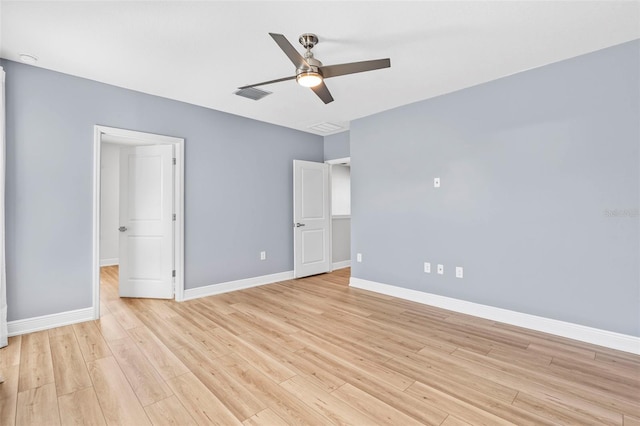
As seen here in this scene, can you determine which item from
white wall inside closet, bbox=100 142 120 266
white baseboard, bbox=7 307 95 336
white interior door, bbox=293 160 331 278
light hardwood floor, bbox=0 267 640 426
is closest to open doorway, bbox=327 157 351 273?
white interior door, bbox=293 160 331 278

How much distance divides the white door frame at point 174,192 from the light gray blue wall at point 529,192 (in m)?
2.84

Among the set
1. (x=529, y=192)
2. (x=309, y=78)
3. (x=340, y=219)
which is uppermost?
(x=309, y=78)

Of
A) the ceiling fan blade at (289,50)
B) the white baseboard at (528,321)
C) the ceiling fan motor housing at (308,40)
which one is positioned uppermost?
the ceiling fan motor housing at (308,40)

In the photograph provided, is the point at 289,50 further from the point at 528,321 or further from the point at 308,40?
the point at 528,321

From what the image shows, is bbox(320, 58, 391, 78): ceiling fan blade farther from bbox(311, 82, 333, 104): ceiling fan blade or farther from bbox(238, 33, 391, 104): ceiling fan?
bbox(311, 82, 333, 104): ceiling fan blade

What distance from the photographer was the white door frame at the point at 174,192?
10.8 feet

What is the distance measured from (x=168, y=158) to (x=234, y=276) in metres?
1.94

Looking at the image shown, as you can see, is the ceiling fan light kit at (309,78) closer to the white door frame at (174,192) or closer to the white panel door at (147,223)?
the white door frame at (174,192)

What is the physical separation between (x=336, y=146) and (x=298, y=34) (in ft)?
10.6

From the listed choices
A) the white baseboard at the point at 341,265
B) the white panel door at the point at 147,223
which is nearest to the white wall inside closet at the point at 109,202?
the white panel door at the point at 147,223

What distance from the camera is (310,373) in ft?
7.22

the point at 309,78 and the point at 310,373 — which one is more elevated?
the point at 309,78

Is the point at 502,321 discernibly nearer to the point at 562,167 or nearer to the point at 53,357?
the point at 562,167

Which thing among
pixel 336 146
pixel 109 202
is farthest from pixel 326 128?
pixel 109 202
